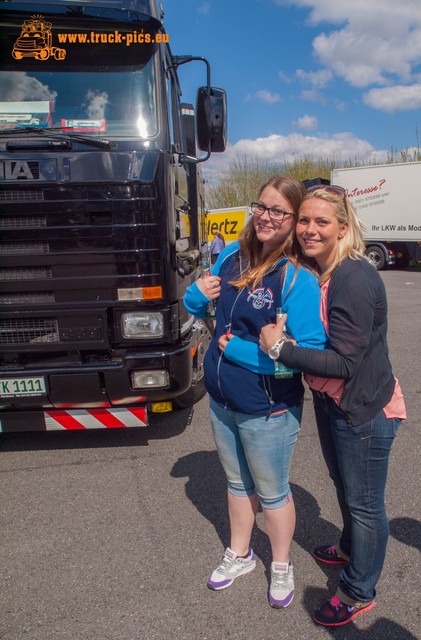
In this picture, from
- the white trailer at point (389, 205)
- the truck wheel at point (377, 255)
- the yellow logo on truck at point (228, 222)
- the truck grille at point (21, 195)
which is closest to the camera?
the truck grille at point (21, 195)

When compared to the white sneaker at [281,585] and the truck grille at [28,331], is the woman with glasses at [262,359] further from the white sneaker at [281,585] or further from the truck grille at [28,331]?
the truck grille at [28,331]

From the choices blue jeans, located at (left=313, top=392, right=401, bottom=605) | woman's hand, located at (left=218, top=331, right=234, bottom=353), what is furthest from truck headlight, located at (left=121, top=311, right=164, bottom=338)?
blue jeans, located at (left=313, top=392, right=401, bottom=605)

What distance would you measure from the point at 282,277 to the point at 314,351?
1.08 feet

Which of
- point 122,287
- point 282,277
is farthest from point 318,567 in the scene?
point 122,287

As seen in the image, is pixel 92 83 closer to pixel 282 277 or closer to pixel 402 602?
pixel 282 277

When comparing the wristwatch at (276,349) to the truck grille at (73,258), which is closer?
the wristwatch at (276,349)

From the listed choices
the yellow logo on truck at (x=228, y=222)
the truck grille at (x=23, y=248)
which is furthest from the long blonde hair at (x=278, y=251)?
the yellow logo on truck at (x=228, y=222)

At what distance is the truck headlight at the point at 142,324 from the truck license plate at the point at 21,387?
649 millimetres

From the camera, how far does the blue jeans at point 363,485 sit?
72.3 inches

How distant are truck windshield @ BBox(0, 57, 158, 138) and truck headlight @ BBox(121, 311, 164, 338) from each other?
1189 millimetres

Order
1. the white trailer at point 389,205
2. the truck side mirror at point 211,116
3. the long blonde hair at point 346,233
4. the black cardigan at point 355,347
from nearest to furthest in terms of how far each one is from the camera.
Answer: the black cardigan at point 355,347, the long blonde hair at point 346,233, the truck side mirror at point 211,116, the white trailer at point 389,205

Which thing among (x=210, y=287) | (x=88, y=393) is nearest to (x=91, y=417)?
(x=88, y=393)

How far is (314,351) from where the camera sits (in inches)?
68.9

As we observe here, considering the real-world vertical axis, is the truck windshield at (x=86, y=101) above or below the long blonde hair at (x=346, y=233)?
above
